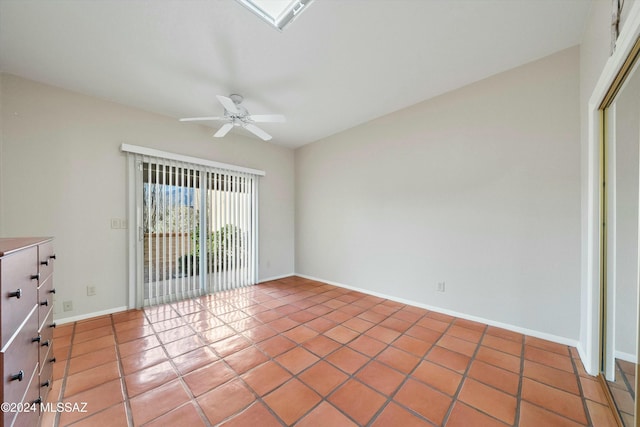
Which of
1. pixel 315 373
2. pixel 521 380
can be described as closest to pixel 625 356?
pixel 521 380

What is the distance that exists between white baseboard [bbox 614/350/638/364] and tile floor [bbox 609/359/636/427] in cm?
2

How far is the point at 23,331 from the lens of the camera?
3.61 feet

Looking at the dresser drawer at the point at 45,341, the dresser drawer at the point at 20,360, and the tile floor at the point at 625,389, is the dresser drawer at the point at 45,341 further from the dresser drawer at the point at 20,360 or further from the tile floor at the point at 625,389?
the tile floor at the point at 625,389

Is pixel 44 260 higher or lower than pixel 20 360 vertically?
higher

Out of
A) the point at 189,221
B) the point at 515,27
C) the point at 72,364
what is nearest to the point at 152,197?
the point at 189,221

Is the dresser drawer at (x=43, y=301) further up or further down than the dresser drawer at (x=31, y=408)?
further up

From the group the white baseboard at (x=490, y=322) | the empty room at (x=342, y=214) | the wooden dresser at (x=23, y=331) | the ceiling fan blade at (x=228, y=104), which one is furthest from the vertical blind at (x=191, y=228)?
the white baseboard at (x=490, y=322)

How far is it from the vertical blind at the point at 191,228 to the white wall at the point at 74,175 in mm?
238

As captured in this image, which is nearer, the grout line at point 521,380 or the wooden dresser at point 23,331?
the wooden dresser at point 23,331

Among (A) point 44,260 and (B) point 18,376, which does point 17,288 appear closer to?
(B) point 18,376

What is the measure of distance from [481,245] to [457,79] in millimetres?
1936

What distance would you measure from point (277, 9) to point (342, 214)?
298 centimetres

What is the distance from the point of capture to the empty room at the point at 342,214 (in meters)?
1.50

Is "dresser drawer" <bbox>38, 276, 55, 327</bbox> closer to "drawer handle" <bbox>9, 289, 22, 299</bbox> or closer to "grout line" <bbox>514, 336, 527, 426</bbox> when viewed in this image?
"drawer handle" <bbox>9, 289, 22, 299</bbox>
